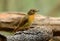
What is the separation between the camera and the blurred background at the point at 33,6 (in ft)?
11.9

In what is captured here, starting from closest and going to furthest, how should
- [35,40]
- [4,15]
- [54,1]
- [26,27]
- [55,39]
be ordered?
[35,40] → [55,39] → [26,27] → [4,15] → [54,1]

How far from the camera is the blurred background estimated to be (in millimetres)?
3617

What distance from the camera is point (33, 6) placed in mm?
3590

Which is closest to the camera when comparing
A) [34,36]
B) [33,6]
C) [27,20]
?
[34,36]

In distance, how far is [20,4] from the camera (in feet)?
12.3

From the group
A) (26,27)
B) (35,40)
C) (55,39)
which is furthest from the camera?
(26,27)

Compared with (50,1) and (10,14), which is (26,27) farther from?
(50,1)

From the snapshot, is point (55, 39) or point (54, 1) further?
point (54, 1)

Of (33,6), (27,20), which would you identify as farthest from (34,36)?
(33,6)

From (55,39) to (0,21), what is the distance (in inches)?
18.9

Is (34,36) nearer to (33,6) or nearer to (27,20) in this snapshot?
(27,20)

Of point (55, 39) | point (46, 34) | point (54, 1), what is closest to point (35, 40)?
point (46, 34)

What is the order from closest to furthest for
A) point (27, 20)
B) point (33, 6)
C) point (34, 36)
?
point (34, 36), point (27, 20), point (33, 6)

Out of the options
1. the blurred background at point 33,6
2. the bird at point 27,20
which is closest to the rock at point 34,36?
the bird at point 27,20
